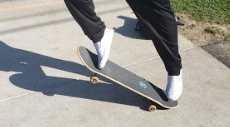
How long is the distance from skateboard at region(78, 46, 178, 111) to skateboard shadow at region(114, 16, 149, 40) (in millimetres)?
1276

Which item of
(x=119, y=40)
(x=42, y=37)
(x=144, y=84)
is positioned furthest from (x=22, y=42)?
(x=144, y=84)

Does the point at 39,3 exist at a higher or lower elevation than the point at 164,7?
lower

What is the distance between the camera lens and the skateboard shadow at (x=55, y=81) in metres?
3.16

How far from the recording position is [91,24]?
106 inches

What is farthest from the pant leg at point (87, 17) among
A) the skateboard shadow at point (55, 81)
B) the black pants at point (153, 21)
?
the skateboard shadow at point (55, 81)

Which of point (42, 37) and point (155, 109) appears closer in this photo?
point (155, 109)

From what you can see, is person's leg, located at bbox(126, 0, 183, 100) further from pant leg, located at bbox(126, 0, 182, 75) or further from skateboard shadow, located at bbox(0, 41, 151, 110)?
skateboard shadow, located at bbox(0, 41, 151, 110)

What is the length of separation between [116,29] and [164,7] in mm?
1920

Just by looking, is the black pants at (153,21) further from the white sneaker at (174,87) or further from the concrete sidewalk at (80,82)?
the concrete sidewalk at (80,82)

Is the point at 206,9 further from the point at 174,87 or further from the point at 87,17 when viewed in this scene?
the point at 87,17

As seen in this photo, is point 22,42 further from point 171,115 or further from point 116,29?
point 171,115

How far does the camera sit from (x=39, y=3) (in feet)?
16.6

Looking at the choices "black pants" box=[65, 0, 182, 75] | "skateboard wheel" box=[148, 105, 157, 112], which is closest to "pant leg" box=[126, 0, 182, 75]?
"black pants" box=[65, 0, 182, 75]

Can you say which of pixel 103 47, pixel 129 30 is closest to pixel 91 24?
pixel 103 47
